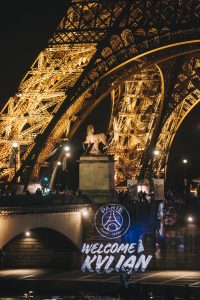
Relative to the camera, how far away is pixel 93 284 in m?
49.2

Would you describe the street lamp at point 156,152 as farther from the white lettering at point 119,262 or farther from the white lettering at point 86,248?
the white lettering at point 119,262

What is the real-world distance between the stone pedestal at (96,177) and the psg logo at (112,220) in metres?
2.20

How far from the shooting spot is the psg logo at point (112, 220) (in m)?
57.0

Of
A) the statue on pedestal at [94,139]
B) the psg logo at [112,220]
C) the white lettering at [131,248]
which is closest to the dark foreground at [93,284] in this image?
the white lettering at [131,248]

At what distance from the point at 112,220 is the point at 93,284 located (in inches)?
345

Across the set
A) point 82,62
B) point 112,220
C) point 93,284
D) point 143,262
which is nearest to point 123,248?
point 143,262

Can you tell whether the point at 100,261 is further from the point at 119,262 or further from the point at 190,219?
the point at 190,219

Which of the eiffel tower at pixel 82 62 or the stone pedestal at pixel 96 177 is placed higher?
the eiffel tower at pixel 82 62

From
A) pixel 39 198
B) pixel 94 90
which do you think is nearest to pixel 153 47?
A: pixel 94 90

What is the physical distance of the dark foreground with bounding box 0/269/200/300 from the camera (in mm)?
46969

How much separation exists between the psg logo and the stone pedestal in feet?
7.23

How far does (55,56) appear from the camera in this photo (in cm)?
6109

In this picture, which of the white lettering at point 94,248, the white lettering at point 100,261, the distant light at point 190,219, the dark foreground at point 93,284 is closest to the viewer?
the dark foreground at point 93,284

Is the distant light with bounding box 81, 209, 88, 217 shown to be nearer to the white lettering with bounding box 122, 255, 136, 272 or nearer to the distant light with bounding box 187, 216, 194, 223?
the white lettering with bounding box 122, 255, 136, 272
